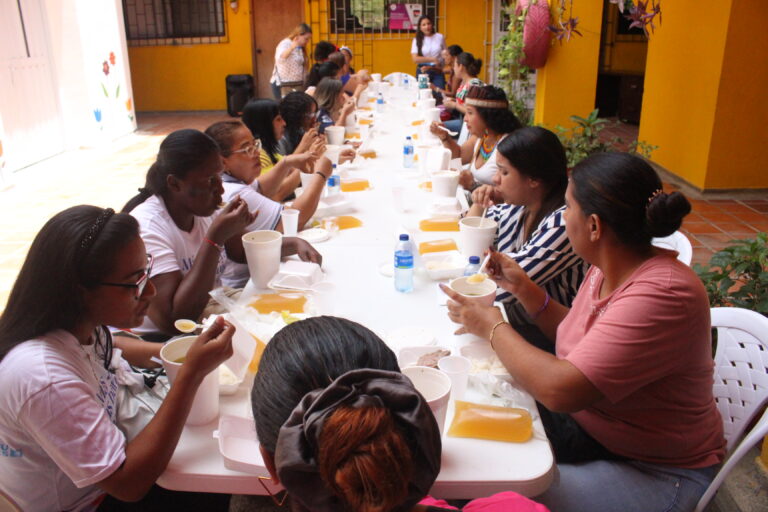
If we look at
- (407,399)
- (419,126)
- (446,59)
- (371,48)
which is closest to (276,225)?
(407,399)

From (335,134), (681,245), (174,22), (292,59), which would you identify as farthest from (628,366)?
(174,22)

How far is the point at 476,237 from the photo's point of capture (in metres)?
2.42

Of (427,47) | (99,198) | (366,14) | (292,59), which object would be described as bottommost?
(99,198)

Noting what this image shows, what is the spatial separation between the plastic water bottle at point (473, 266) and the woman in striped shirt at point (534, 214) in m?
0.13

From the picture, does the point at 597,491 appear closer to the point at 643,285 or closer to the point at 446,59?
the point at 643,285

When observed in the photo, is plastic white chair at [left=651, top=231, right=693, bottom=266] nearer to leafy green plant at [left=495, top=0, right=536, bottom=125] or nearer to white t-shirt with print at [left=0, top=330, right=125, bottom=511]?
white t-shirt with print at [left=0, top=330, right=125, bottom=511]

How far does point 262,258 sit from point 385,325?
0.59 meters

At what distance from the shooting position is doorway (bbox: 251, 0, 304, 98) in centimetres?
1199

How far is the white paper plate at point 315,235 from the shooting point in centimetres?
282

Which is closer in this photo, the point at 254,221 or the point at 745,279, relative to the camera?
the point at 745,279

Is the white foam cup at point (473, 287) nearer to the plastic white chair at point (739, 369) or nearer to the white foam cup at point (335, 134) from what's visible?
the plastic white chair at point (739, 369)

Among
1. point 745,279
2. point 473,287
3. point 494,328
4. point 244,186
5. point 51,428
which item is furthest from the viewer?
point 244,186

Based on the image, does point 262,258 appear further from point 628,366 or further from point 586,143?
point 586,143

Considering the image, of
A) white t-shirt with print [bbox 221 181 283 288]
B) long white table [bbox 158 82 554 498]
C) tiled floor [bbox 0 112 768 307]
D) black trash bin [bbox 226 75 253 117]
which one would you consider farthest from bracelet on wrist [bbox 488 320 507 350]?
black trash bin [bbox 226 75 253 117]
